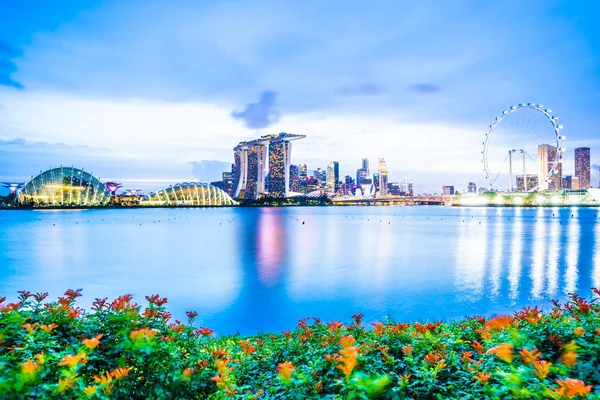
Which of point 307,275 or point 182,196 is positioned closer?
point 307,275

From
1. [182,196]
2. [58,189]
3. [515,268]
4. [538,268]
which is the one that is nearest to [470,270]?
[515,268]

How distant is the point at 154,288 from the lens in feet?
64.3

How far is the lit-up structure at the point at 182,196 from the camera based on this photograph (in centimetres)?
14212

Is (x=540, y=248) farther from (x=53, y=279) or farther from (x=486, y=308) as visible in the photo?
(x=53, y=279)

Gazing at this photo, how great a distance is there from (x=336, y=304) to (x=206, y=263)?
13886 millimetres

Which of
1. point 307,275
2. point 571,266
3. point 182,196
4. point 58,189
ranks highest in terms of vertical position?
point 58,189

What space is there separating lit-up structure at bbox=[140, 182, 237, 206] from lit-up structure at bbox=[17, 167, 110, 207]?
72.6 feet

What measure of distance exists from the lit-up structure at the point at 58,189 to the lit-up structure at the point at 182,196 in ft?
72.6

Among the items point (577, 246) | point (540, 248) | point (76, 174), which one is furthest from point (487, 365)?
point (76, 174)

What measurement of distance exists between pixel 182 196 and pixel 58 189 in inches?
1556

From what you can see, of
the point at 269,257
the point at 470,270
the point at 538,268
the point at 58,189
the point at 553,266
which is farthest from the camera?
the point at 58,189

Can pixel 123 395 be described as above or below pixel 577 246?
above

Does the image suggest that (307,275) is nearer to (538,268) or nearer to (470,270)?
(470,270)

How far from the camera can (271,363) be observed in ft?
14.7
